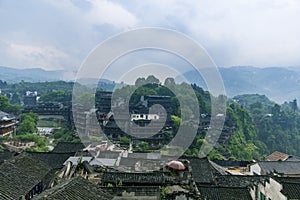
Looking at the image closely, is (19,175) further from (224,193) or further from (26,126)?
(26,126)

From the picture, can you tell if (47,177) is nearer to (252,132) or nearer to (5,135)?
(5,135)

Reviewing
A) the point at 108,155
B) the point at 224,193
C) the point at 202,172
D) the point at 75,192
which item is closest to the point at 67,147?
the point at 108,155

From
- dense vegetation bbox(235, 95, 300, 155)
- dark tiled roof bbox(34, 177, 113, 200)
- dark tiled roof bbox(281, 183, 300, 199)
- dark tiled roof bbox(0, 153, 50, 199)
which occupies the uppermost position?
dark tiled roof bbox(34, 177, 113, 200)

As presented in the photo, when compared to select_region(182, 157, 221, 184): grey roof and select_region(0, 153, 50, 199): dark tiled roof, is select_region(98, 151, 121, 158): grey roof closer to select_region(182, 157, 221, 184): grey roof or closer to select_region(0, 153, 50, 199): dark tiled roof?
select_region(182, 157, 221, 184): grey roof

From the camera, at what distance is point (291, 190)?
1656 centimetres

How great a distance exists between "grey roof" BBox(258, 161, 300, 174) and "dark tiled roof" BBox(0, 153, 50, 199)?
21.5m

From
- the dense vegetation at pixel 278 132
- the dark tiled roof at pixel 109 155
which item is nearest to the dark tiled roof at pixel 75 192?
the dark tiled roof at pixel 109 155

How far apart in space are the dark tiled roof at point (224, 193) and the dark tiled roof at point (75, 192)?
10.2 meters

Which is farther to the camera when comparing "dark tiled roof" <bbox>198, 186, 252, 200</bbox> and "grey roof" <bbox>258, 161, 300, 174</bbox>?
"grey roof" <bbox>258, 161, 300, 174</bbox>

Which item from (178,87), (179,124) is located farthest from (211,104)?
(179,124)

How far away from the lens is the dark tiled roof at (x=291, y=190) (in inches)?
634

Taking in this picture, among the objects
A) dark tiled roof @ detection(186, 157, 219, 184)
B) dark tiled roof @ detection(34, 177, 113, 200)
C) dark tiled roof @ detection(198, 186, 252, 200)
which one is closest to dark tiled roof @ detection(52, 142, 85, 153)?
dark tiled roof @ detection(186, 157, 219, 184)

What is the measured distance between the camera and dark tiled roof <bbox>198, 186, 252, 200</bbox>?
777 inches

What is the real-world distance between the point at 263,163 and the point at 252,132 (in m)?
36.4
